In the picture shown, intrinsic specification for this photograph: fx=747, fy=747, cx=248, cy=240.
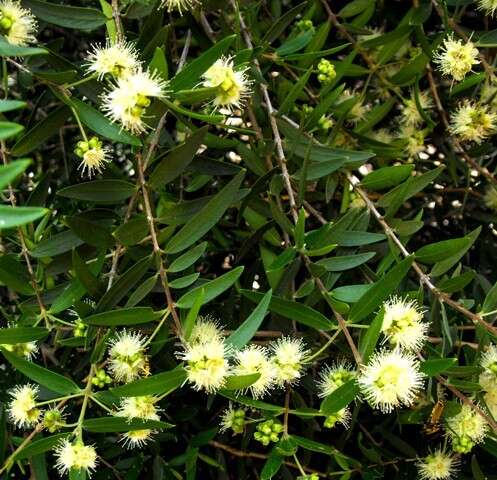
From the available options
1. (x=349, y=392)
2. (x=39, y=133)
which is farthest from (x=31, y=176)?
(x=349, y=392)

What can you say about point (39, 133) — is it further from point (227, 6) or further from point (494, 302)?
point (494, 302)

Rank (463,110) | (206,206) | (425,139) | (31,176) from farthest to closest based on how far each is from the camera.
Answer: (31,176) → (425,139) → (463,110) → (206,206)

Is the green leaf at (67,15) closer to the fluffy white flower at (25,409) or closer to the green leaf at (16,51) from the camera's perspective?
the green leaf at (16,51)

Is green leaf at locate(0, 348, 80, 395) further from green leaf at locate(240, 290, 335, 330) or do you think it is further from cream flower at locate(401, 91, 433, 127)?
cream flower at locate(401, 91, 433, 127)

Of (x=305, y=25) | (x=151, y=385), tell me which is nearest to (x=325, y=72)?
(x=305, y=25)

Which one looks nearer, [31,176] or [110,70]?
[110,70]

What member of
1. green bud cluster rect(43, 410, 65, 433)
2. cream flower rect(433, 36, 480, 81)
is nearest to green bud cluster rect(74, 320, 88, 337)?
green bud cluster rect(43, 410, 65, 433)

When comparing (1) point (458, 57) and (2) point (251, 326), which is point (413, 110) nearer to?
(1) point (458, 57)

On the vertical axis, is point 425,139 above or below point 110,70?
above
